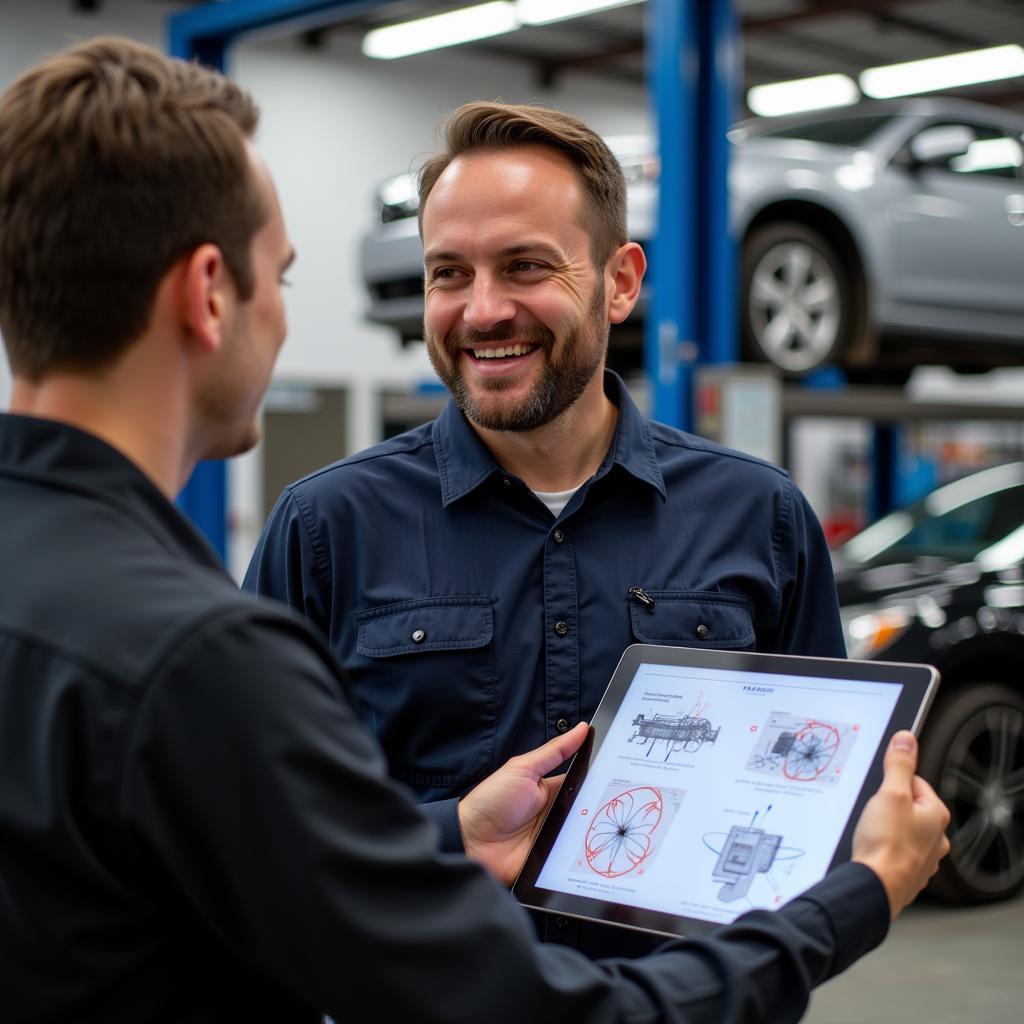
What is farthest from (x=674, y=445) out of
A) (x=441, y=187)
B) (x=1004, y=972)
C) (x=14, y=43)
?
(x=14, y=43)

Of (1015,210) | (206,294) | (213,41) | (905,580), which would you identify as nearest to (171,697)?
(206,294)

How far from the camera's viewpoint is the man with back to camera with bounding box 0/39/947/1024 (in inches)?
38.4

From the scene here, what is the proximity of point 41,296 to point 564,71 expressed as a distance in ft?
48.3

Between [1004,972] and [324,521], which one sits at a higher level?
[324,521]

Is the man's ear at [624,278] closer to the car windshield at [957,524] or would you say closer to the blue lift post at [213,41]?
the car windshield at [957,524]

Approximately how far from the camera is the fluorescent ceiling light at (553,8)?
10891mm

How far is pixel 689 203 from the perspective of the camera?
16.7ft

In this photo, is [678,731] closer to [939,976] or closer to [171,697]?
[171,697]

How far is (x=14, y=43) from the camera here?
11523mm

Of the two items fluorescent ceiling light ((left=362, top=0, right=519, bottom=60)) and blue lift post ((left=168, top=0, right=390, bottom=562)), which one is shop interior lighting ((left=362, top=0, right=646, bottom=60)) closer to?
fluorescent ceiling light ((left=362, top=0, right=519, bottom=60))

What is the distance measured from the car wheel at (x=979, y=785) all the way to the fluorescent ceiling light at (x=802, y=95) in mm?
10531

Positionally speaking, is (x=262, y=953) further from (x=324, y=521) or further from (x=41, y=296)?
(x=324, y=521)

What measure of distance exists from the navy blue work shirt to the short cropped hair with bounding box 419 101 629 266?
32cm

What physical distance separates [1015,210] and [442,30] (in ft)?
23.3
